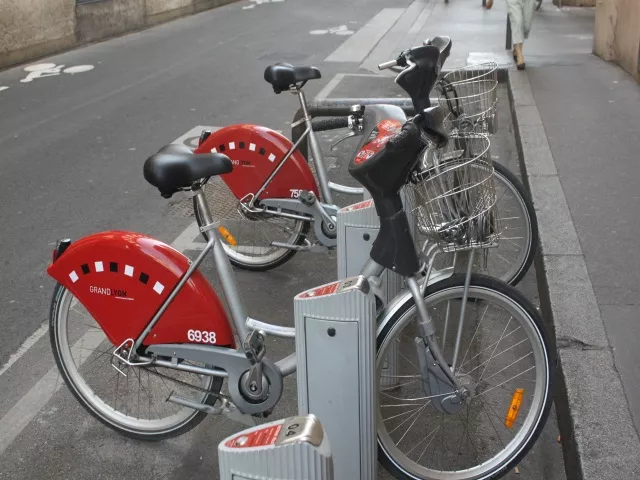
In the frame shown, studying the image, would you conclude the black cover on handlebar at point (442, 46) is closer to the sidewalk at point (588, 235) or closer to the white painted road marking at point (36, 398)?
the sidewalk at point (588, 235)

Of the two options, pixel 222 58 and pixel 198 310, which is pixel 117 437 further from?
pixel 222 58

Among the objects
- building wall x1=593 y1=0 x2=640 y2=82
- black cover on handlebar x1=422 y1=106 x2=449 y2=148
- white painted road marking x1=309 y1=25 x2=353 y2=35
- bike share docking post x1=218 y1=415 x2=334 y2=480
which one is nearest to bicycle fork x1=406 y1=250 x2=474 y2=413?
black cover on handlebar x1=422 y1=106 x2=449 y2=148

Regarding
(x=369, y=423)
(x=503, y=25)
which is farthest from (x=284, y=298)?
(x=503, y=25)

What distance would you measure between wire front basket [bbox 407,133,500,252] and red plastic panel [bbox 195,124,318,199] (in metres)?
1.89

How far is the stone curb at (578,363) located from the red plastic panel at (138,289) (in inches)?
55.1

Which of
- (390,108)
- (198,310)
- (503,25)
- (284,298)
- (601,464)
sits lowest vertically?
(503,25)

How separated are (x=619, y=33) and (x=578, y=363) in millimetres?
8025

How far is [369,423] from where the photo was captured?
8.91 ft

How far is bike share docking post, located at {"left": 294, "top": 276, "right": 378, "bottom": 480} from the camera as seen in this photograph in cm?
258

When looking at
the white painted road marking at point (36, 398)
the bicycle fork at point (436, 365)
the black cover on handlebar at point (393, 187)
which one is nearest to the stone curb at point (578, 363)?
the bicycle fork at point (436, 365)

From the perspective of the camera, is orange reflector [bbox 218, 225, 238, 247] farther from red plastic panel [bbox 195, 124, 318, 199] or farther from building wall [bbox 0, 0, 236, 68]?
building wall [bbox 0, 0, 236, 68]

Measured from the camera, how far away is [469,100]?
4191mm

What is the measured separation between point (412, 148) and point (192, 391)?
1.42m

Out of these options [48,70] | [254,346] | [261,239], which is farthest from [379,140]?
[48,70]
